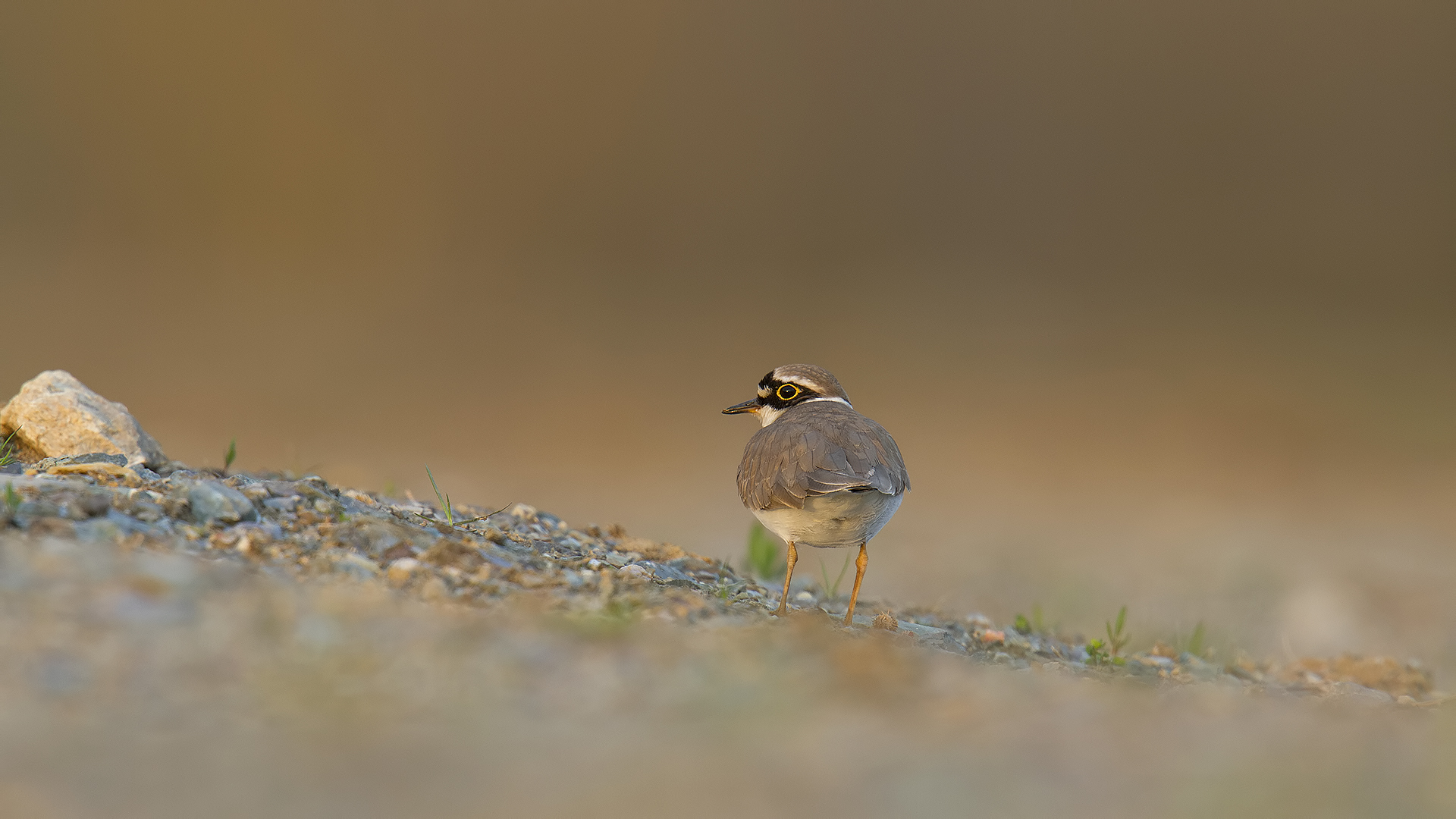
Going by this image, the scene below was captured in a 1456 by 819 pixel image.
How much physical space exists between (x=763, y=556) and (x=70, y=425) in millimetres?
4175

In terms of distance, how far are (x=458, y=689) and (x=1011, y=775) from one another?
1555mm

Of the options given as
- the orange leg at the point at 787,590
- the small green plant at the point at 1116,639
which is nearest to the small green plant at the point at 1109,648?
the small green plant at the point at 1116,639

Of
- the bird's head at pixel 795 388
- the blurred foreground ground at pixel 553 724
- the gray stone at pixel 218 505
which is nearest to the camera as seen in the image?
the blurred foreground ground at pixel 553 724

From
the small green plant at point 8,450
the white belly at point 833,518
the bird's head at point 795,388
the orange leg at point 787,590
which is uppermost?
the bird's head at point 795,388

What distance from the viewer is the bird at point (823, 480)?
6.49 meters

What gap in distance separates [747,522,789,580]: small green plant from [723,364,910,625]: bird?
3.81ft

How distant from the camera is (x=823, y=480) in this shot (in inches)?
254

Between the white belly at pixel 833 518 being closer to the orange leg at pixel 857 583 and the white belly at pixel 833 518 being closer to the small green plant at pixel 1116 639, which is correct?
the orange leg at pixel 857 583

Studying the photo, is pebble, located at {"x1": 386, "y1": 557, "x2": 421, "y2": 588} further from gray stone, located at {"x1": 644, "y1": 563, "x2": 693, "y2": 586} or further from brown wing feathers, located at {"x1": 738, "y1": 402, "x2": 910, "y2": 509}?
brown wing feathers, located at {"x1": 738, "y1": 402, "x2": 910, "y2": 509}

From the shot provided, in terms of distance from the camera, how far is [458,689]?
11.9 feet

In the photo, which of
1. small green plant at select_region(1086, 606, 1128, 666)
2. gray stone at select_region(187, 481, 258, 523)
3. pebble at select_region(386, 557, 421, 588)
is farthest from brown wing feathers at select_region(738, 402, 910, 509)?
gray stone at select_region(187, 481, 258, 523)

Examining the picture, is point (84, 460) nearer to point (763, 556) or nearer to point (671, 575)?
point (671, 575)

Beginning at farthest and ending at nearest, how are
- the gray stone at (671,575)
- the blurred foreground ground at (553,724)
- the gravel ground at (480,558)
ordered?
1. the gray stone at (671,575)
2. the gravel ground at (480,558)
3. the blurred foreground ground at (553,724)

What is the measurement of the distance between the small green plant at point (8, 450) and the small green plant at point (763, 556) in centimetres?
432
